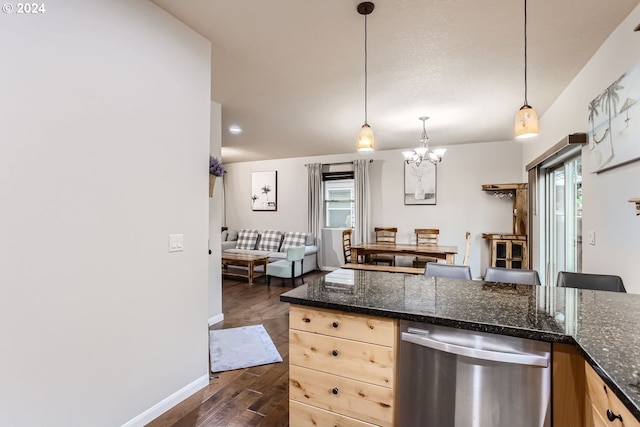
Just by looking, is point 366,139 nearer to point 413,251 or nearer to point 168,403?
point 168,403

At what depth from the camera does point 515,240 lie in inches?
192

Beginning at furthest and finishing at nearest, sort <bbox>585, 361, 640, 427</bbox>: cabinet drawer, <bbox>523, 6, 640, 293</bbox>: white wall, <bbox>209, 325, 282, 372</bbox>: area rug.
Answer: <bbox>209, 325, 282, 372</bbox>: area rug
<bbox>523, 6, 640, 293</bbox>: white wall
<bbox>585, 361, 640, 427</bbox>: cabinet drawer

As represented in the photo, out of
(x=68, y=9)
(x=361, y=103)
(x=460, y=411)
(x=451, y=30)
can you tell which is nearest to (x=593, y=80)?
(x=451, y=30)

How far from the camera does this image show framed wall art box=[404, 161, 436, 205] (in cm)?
597

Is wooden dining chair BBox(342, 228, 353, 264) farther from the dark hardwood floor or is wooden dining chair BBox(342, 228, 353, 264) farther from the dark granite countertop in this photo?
the dark granite countertop

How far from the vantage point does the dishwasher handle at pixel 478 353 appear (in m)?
1.14

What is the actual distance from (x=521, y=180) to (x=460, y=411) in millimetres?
5273

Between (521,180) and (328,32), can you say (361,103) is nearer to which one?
(328,32)

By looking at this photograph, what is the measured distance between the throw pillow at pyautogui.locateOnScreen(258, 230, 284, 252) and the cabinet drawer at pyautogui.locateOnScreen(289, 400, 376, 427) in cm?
528

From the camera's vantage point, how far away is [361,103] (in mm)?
3676

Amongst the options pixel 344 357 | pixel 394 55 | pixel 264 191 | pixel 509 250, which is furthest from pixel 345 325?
pixel 264 191

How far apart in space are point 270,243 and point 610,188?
19.1 feet

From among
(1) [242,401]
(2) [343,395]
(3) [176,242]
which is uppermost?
(3) [176,242]

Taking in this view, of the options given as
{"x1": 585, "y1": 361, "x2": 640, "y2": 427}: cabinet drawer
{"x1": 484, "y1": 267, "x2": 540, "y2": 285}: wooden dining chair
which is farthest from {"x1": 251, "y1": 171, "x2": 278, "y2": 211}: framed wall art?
{"x1": 585, "y1": 361, "x2": 640, "y2": 427}: cabinet drawer
